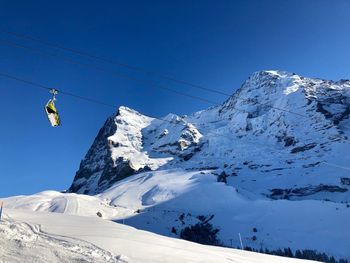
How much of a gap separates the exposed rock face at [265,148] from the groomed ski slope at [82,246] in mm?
93937

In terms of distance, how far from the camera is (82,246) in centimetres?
1145

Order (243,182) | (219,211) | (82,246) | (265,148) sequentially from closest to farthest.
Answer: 1. (82,246)
2. (219,211)
3. (243,182)
4. (265,148)

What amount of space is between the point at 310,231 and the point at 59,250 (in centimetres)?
5289

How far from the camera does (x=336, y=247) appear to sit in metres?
50.7

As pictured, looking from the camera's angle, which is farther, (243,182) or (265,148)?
(265,148)

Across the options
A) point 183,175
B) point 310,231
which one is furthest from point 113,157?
point 310,231

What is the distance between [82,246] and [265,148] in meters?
149

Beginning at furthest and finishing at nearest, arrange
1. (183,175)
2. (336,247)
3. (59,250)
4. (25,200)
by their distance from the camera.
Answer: (183,175) → (25,200) → (336,247) → (59,250)

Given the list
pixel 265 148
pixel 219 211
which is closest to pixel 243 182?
pixel 219 211

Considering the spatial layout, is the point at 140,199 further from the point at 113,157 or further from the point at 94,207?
the point at 113,157

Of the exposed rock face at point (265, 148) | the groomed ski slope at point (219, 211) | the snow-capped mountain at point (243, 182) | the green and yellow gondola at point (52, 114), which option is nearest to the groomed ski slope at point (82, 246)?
the green and yellow gondola at point (52, 114)

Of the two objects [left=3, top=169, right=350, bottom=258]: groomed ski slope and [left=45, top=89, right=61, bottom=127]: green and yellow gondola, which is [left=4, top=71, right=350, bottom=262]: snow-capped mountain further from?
[left=45, top=89, right=61, bottom=127]: green and yellow gondola

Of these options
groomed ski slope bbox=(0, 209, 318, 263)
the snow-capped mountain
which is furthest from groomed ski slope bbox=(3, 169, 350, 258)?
groomed ski slope bbox=(0, 209, 318, 263)

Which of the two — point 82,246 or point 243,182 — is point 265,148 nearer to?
point 243,182
